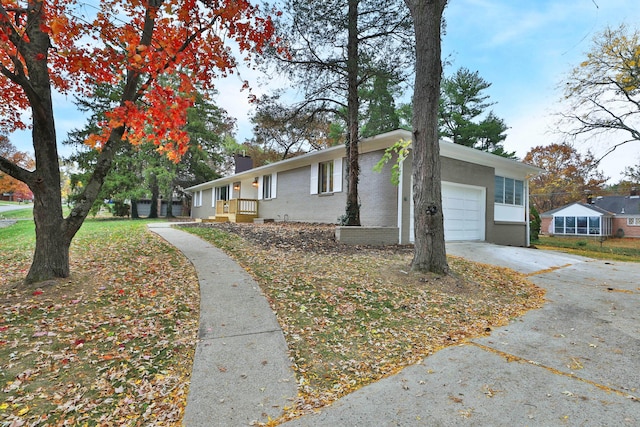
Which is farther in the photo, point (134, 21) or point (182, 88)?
point (134, 21)

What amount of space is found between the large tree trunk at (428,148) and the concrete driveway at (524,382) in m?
1.71

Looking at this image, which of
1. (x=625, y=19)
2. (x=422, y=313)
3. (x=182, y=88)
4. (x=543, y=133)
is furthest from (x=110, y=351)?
(x=625, y=19)

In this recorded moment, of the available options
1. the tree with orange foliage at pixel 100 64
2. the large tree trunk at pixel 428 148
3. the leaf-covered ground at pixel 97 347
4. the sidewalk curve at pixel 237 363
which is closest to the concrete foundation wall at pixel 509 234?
the large tree trunk at pixel 428 148

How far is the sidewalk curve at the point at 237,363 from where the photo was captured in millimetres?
2182

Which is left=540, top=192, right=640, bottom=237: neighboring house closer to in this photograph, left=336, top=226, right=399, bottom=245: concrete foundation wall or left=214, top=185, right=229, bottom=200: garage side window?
left=336, top=226, right=399, bottom=245: concrete foundation wall

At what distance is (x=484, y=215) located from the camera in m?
12.4

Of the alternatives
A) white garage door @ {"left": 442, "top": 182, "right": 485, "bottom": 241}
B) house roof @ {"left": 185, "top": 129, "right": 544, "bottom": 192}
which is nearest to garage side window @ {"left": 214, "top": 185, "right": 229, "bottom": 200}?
house roof @ {"left": 185, "top": 129, "right": 544, "bottom": 192}

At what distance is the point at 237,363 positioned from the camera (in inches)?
109

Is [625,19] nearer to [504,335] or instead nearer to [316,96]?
[316,96]

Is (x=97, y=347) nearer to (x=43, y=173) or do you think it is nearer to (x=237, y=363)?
(x=237, y=363)

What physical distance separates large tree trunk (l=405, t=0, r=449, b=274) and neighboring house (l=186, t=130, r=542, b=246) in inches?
130

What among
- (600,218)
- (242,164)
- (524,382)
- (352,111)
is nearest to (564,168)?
(600,218)

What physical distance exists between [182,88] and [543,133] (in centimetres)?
1500

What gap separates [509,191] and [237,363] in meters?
14.6
